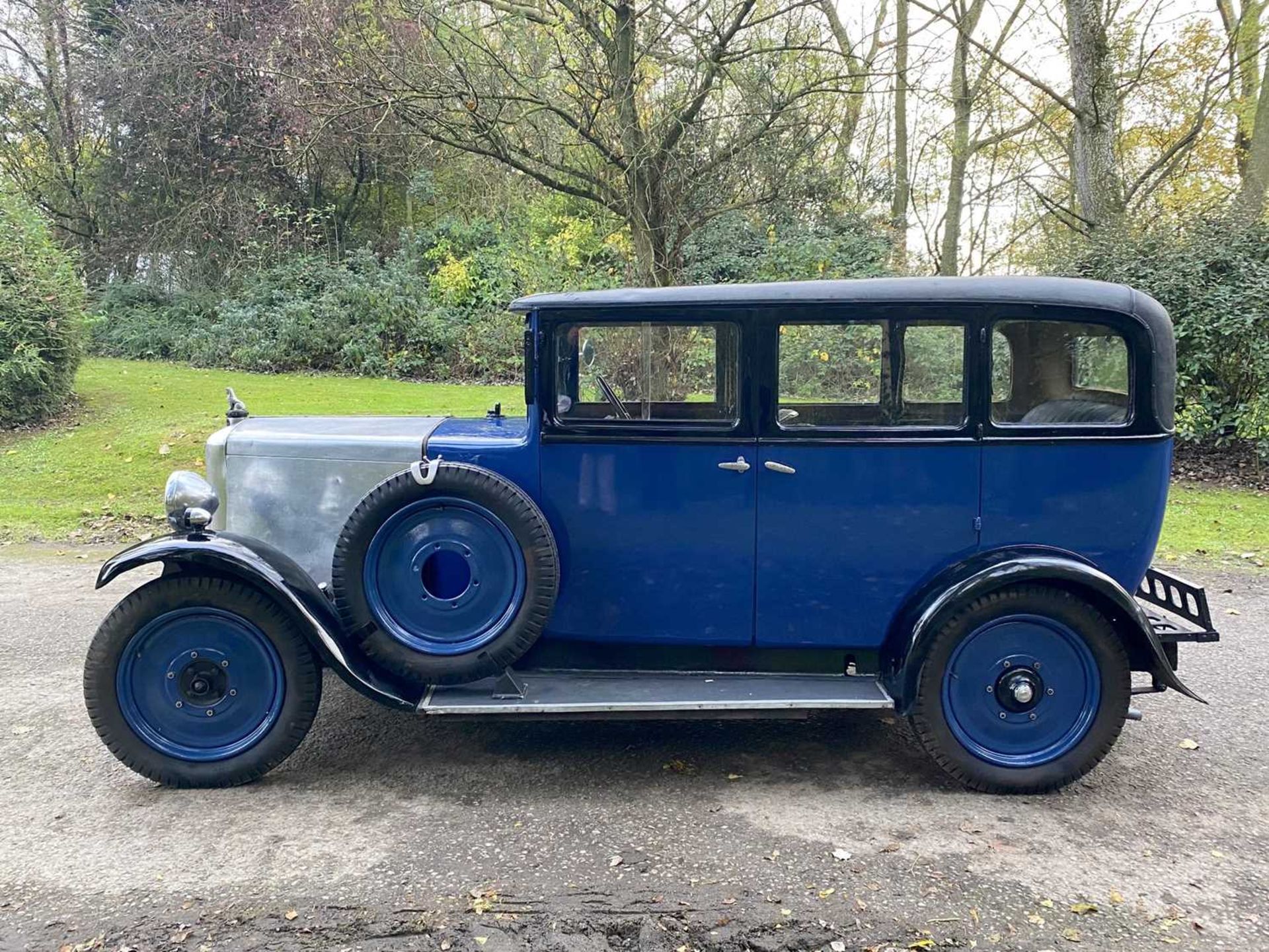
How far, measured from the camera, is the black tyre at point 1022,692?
367 centimetres

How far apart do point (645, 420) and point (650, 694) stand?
118cm

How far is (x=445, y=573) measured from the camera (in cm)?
380

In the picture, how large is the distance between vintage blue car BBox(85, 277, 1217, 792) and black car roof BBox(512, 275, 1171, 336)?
0.04ft

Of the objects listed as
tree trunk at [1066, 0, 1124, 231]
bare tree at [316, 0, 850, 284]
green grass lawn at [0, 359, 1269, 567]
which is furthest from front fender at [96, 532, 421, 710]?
tree trunk at [1066, 0, 1124, 231]

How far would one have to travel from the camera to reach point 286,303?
16875 mm

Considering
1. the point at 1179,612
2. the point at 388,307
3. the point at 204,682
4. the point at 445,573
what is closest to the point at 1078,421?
the point at 1179,612

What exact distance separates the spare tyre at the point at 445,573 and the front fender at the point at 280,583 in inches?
3.5

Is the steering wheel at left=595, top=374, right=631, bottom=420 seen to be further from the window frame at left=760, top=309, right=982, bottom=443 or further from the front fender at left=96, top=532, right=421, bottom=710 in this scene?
the front fender at left=96, top=532, right=421, bottom=710

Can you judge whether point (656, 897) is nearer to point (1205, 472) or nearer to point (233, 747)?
point (233, 747)

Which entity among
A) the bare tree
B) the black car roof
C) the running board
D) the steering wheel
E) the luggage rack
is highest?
the bare tree

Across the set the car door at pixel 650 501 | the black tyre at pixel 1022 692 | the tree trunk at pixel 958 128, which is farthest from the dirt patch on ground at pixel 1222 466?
the car door at pixel 650 501

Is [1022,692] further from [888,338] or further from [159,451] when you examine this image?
[159,451]

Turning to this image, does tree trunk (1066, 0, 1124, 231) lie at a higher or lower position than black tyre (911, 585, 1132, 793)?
higher

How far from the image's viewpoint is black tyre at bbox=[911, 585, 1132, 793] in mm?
3670
